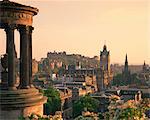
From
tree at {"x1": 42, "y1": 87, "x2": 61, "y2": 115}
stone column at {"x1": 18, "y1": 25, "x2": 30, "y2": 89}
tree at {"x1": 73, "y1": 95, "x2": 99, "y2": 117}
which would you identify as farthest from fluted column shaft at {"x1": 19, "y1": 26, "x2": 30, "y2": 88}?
tree at {"x1": 42, "y1": 87, "x2": 61, "y2": 115}

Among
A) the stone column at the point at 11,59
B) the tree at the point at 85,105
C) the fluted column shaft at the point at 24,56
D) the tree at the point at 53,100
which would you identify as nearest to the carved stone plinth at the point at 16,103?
the stone column at the point at 11,59

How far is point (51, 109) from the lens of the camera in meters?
75.4

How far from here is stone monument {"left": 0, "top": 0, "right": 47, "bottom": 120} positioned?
1941 cm

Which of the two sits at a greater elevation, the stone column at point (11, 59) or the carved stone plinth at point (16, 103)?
the stone column at point (11, 59)

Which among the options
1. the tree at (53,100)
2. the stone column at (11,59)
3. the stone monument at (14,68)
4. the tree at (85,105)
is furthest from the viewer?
the tree at (53,100)

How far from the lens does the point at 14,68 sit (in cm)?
2014

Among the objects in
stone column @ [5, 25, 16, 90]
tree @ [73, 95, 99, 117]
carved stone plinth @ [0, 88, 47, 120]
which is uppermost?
stone column @ [5, 25, 16, 90]

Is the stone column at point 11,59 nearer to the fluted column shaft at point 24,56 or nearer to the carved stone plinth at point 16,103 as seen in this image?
the carved stone plinth at point 16,103

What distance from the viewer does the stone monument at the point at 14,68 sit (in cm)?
1941

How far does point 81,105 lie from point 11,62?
56.1 m

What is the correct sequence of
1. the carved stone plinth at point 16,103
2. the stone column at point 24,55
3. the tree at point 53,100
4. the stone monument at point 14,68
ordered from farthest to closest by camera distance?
the tree at point 53,100 → the stone column at point 24,55 → the stone monument at point 14,68 → the carved stone plinth at point 16,103

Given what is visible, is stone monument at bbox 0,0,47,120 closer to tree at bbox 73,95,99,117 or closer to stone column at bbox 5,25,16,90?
stone column at bbox 5,25,16,90

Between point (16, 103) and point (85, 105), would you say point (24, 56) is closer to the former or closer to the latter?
point (16, 103)

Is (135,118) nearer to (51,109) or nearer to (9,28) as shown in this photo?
(9,28)
